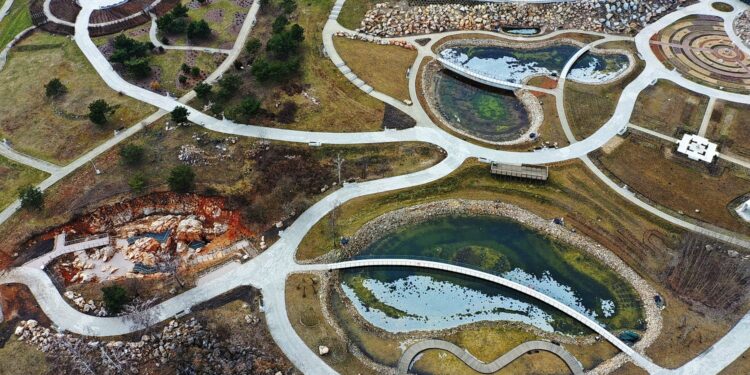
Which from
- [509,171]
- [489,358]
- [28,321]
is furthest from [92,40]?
[489,358]

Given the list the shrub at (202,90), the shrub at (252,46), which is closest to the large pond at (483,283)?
the shrub at (202,90)

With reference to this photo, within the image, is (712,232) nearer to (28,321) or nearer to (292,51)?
(292,51)

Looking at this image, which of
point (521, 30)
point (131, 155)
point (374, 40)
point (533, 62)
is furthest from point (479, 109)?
point (131, 155)

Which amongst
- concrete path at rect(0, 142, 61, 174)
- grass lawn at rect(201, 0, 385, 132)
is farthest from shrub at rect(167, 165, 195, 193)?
concrete path at rect(0, 142, 61, 174)

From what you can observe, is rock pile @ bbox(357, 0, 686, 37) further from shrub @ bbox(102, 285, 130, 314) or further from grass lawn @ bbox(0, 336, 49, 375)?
grass lawn @ bbox(0, 336, 49, 375)

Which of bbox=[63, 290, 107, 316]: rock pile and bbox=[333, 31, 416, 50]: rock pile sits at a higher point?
bbox=[333, 31, 416, 50]: rock pile

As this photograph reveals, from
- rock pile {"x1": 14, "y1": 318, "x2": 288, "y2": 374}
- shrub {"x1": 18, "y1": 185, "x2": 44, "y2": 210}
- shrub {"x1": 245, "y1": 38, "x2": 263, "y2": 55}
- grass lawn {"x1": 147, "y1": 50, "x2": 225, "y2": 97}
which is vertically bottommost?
rock pile {"x1": 14, "y1": 318, "x2": 288, "y2": 374}
